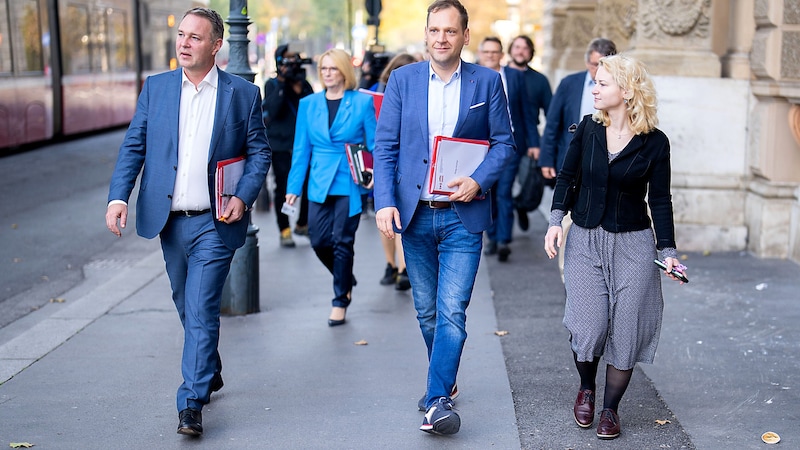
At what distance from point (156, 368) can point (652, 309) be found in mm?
2797

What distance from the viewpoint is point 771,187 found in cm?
955

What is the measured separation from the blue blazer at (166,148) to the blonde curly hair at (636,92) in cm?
168

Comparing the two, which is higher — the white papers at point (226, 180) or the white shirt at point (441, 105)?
the white shirt at point (441, 105)

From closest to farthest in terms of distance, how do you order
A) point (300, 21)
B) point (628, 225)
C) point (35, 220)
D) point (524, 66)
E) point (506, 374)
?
point (628, 225) < point (506, 374) < point (524, 66) < point (35, 220) < point (300, 21)

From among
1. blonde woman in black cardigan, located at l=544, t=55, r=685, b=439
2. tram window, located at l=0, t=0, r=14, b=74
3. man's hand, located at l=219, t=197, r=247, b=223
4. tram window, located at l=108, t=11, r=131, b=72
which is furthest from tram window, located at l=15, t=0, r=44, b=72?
blonde woman in black cardigan, located at l=544, t=55, r=685, b=439

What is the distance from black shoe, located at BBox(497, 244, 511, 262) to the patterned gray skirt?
192 inches

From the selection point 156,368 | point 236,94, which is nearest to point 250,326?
point 156,368

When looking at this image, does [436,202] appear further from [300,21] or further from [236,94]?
[300,21]

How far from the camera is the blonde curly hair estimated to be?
489 cm

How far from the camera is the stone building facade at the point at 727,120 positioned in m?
9.59

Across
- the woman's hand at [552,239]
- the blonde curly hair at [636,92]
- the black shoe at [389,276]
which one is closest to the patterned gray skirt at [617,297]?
the woman's hand at [552,239]

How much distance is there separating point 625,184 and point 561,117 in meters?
3.46

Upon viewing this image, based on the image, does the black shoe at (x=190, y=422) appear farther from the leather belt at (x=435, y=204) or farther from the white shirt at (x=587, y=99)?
the white shirt at (x=587, y=99)

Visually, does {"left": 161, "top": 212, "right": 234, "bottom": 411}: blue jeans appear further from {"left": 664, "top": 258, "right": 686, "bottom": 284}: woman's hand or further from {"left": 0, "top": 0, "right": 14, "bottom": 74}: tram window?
{"left": 0, "top": 0, "right": 14, "bottom": 74}: tram window
